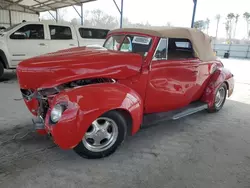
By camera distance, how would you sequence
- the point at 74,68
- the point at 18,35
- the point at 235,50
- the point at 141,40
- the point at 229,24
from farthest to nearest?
the point at 229,24, the point at 235,50, the point at 18,35, the point at 141,40, the point at 74,68

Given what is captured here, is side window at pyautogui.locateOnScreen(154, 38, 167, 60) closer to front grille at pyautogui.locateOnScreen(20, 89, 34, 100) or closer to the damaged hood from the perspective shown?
the damaged hood

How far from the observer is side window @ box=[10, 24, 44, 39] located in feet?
22.6

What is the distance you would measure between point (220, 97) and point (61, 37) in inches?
240

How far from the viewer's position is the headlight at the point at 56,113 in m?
2.31

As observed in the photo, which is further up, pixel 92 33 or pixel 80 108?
pixel 92 33

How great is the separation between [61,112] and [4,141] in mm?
1433

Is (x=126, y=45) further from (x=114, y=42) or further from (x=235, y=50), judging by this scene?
(x=235, y=50)

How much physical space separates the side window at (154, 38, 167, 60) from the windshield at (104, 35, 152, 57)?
15cm

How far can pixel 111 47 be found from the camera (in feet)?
12.4

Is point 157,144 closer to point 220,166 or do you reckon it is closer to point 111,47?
point 220,166

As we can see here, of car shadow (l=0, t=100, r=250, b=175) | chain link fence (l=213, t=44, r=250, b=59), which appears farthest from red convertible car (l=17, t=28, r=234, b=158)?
chain link fence (l=213, t=44, r=250, b=59)

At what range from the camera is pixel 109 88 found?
102 inches

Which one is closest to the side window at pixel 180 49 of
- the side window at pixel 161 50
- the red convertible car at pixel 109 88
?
the red convertible car at pixel 109 88

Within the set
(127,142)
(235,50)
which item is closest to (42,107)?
(127,142)
